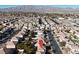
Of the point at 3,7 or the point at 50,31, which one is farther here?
the point at 50,31

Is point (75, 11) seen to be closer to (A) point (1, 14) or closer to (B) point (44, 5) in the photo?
(B) point (44, 5)

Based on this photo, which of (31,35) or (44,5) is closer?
(44,5)

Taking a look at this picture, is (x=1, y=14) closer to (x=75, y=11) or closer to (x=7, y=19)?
(x=7, y=19)

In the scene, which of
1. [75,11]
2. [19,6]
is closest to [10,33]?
[19,6]
